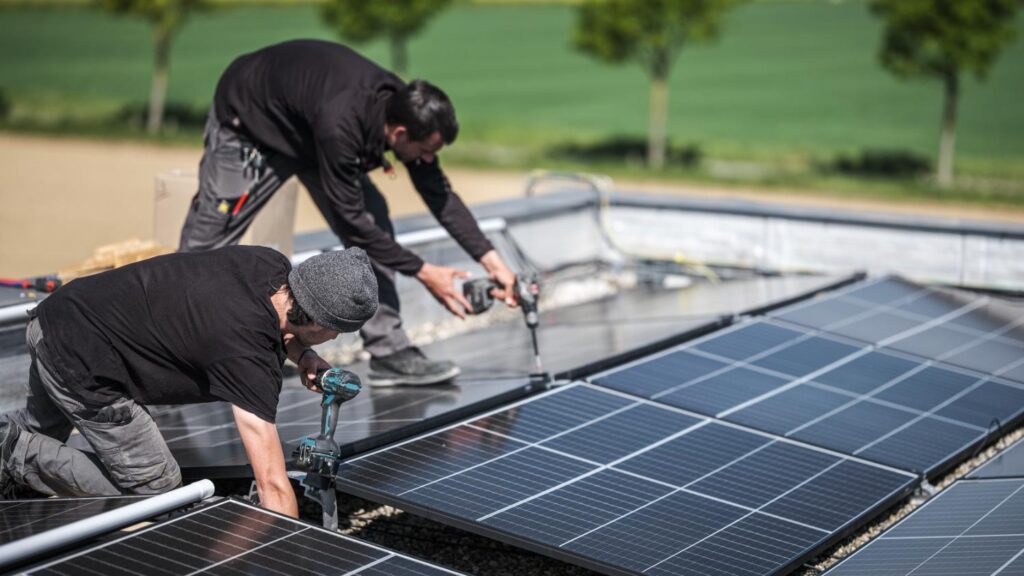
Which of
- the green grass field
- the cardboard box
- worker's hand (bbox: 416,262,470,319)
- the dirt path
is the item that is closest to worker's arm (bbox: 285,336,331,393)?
worker's hand (bbox: 416,262,470,319)

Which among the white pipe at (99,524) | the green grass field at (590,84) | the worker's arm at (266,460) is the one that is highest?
the worker's arm at (266,460)

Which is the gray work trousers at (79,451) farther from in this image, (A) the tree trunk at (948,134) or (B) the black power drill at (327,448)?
(A) the tree trunk at (948,134)

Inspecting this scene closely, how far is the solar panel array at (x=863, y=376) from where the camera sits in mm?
7422

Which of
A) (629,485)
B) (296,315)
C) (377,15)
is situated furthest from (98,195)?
(296,315)

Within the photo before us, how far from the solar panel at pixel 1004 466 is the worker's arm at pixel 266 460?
367 cm

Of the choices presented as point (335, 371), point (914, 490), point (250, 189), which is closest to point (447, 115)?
point (250, 189)

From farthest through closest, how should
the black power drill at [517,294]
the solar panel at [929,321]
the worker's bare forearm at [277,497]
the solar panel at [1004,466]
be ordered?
the solar panel at [929,321]
the black power drill at [517,294]
the solar panel at [1004,466]
the worker's bare forearm at [277,497]

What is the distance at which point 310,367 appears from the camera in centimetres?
580

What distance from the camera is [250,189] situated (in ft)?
25.9

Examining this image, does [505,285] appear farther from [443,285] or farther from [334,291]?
[334,291]

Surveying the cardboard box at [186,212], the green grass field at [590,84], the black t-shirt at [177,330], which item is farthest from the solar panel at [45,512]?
the green grass field at [590,84]

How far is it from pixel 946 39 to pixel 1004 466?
17004 mm

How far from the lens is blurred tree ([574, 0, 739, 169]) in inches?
968

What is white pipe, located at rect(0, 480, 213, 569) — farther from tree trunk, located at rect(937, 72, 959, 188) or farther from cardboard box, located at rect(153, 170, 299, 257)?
tree trunk, located at rect(937, 72, 959, 188)
